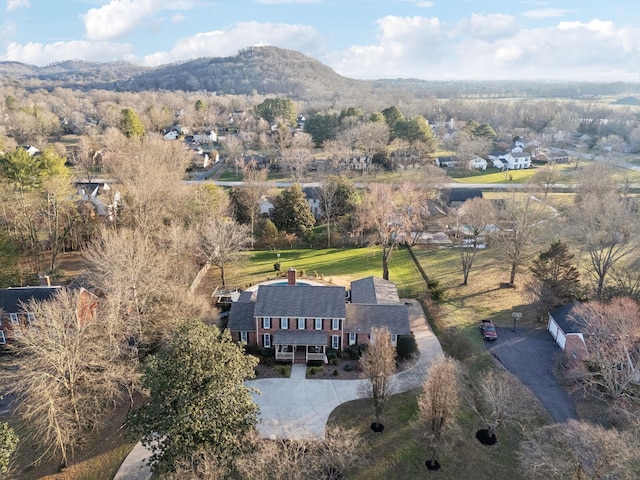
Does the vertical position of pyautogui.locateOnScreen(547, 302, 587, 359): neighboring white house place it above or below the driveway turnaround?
above

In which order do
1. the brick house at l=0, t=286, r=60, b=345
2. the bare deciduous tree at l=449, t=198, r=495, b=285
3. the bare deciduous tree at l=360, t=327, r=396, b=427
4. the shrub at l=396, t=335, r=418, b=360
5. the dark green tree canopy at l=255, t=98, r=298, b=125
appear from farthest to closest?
1. the dark green tree canopy at l=255, t=98, r=298, b=125
2. the bare deciduous tree at l=449, t=198, r=495, b=285
3. the brick house at l=0, t=286, r=60, b=345
4. the shrub at l=396, t=335, r=418, b=360
5. the bare deciduous tree at l=360, t=327, r=396, b=427

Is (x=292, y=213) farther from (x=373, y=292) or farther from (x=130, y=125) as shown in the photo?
(x=130, y=125)

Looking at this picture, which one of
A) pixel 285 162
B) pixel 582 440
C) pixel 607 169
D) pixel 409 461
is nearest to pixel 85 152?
pixel 285 162

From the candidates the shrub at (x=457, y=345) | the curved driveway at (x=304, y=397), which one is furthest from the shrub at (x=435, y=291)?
the curved driveway at (x=304, y=397)

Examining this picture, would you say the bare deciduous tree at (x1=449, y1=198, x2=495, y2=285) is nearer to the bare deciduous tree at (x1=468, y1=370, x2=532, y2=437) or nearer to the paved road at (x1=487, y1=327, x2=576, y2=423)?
the paved road at (x1=487, y1=327, x2=576, y2=423)

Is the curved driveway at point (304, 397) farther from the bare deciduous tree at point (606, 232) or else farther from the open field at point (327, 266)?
the bare deciduous tree at point (606, 232)

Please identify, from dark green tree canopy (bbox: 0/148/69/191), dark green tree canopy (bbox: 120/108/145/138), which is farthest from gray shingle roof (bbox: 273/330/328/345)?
dark green tree canopy (bbox: 120/108/145/138)
